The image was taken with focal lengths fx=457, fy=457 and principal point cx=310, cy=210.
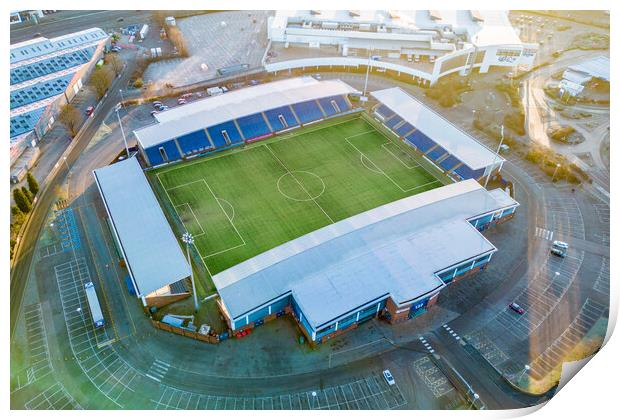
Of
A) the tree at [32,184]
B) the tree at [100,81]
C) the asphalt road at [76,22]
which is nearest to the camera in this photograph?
the tree at [32,184]

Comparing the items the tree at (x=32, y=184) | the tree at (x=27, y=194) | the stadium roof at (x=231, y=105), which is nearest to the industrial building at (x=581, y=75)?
the stadium roof at (x=231, y=105)

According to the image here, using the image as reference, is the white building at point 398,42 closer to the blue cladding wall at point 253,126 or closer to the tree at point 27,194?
the blue cladding wall at point 253,126

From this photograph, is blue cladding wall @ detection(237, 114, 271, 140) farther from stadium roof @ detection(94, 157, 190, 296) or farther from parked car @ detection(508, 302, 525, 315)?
parked car @ detection(508, 302, 525, 315)

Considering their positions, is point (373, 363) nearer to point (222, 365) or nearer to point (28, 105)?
point (222, 365)

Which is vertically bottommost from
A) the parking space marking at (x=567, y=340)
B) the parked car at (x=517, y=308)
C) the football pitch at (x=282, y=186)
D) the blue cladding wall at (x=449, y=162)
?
the parking space marking at (x=567, y=340)

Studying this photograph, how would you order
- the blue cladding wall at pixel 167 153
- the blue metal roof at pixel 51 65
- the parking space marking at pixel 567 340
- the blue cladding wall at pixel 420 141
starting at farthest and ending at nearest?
1. the blue metal roof at pixel 51 65
2. the blue cladding wall at pixel 420 141
3. the blue cladding wall at pixel 167 153
4. the parking space marking at pixel 567 340

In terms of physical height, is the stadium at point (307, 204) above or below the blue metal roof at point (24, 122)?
below

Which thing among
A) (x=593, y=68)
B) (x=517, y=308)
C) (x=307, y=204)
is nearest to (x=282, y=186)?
(x=307, y=204)
